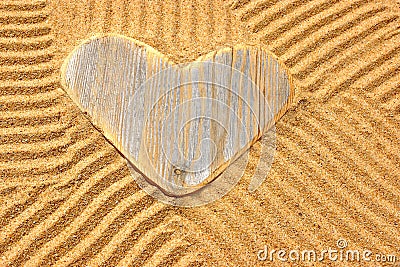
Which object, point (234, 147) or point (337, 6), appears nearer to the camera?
point (234, 147)

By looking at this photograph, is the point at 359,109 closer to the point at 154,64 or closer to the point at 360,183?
the point at 360,183

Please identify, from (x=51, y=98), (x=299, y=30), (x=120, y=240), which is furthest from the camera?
(x=299, y=30)

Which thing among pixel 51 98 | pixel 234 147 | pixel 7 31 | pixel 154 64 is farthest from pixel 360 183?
pixel 7 31

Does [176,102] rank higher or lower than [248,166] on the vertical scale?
higher
